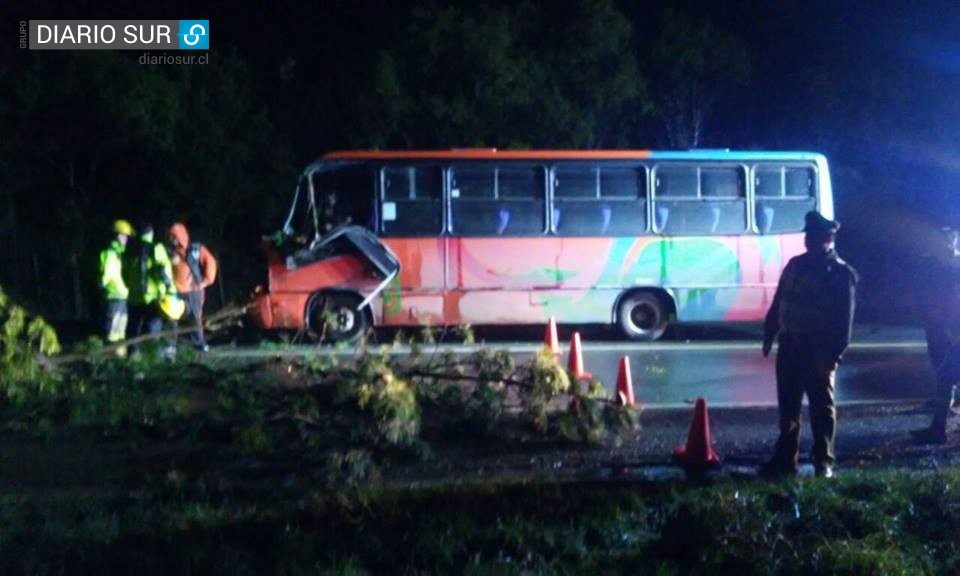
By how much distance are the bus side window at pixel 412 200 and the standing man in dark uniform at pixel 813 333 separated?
911 cm

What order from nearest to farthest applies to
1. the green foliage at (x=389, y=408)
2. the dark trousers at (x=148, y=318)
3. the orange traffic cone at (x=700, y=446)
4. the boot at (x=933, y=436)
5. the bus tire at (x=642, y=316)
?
the orange traffic cone at (x=700, y=446), the green foliage at (x=389, y=408), the boot at (x=933, y=436), the dark trousers at (x=148, y=318), the bus tire at (x=642, y=316)

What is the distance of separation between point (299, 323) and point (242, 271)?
7738 millimetres

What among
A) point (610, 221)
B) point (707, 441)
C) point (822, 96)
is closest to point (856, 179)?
point (822, 96)

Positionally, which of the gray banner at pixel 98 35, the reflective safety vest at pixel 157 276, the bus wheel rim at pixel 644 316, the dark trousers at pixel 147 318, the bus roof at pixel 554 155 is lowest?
the bus wheel rim at pixel 644 316

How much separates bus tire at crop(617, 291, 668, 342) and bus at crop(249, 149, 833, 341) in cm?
2

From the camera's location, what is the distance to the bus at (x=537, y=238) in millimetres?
16953

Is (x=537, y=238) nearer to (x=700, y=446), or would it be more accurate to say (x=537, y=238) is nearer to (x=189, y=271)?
(x=189, y=271)

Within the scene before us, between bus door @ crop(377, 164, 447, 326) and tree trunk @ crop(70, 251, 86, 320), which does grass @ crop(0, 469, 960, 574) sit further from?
tree trunk @ crop(70, 251, 86, 320)

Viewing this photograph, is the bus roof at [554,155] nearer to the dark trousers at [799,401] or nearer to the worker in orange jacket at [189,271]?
the worker in orange jacket at [189,271]

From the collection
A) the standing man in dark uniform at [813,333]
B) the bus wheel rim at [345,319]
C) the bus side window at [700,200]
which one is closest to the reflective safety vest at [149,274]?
the bus wheel rim at [345,319]

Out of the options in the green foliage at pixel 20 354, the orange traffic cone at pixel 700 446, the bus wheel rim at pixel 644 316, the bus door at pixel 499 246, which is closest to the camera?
the orange traffic cone at pixel 700 446

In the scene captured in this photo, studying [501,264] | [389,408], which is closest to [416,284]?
[501,264]

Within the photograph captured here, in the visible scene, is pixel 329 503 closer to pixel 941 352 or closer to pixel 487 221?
pixel 941 352

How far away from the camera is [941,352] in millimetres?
9938
